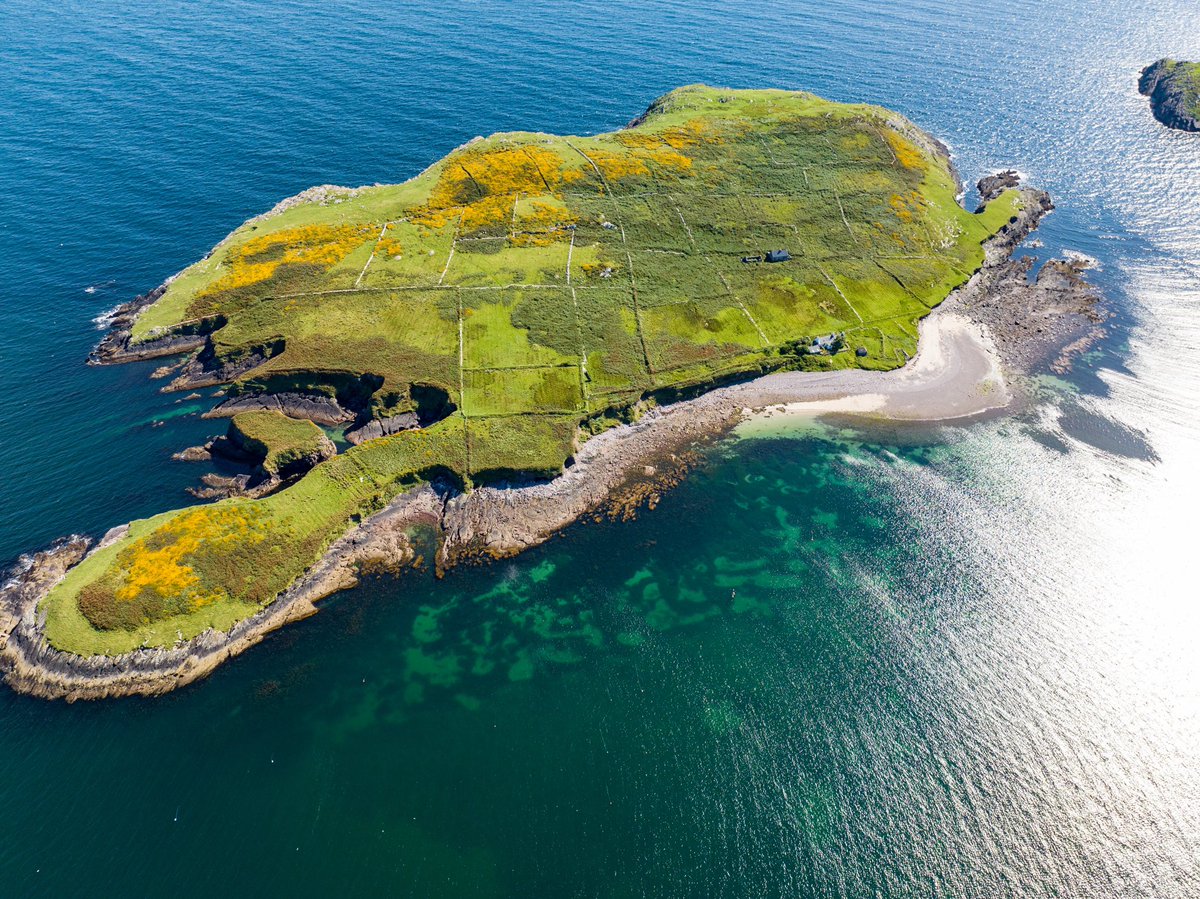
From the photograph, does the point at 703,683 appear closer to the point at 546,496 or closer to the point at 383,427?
the point at 546,496

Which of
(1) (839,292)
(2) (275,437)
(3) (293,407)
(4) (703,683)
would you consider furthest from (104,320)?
(1) (839,292)

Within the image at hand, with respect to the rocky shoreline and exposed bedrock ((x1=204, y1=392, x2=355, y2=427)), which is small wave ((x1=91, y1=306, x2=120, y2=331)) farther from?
exposed bedrock ((x1=204, y1=392, x2=355, y2=427))

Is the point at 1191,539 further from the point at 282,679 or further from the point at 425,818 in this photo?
the point at 282,679

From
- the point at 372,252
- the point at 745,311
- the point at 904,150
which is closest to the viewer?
the point at 745,311

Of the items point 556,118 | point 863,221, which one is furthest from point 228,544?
point 556,118

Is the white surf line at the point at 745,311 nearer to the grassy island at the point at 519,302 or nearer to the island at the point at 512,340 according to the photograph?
the grassy island at the point at 519,302
